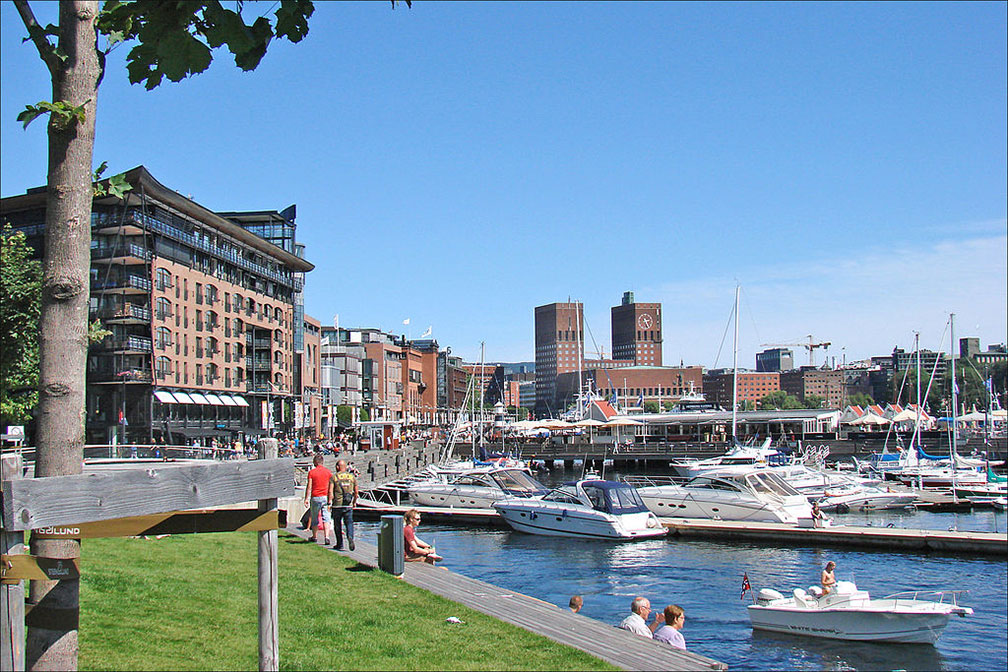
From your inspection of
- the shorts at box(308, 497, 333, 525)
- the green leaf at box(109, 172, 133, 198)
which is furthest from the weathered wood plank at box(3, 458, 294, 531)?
the shorts at box(308, 497, 333, 525)

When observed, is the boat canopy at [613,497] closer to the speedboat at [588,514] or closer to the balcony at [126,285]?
the speedboat at [588,514]

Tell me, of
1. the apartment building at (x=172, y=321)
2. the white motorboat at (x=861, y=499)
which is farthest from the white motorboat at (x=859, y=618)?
the apartment building at (x=172, y=321)

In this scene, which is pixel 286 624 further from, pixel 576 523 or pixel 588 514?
pixel 576 523

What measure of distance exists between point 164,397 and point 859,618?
5934cm

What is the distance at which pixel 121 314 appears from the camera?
68625 millimetres

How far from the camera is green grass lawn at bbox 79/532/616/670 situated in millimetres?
10492

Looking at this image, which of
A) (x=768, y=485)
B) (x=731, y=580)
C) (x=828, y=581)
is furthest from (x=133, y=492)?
(x=768, y=485)

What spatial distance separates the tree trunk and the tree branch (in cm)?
6

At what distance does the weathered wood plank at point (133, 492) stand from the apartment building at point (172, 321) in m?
57.1

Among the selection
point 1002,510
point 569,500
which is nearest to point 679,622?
point 569,500

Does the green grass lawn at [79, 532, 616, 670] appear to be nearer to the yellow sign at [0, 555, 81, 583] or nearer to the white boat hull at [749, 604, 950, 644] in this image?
the yellow sign at [0, 555, 81, 583]

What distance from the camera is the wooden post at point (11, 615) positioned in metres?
5.25

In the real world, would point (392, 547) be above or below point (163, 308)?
below

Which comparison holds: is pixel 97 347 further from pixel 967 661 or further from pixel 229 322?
pixel 967 661
